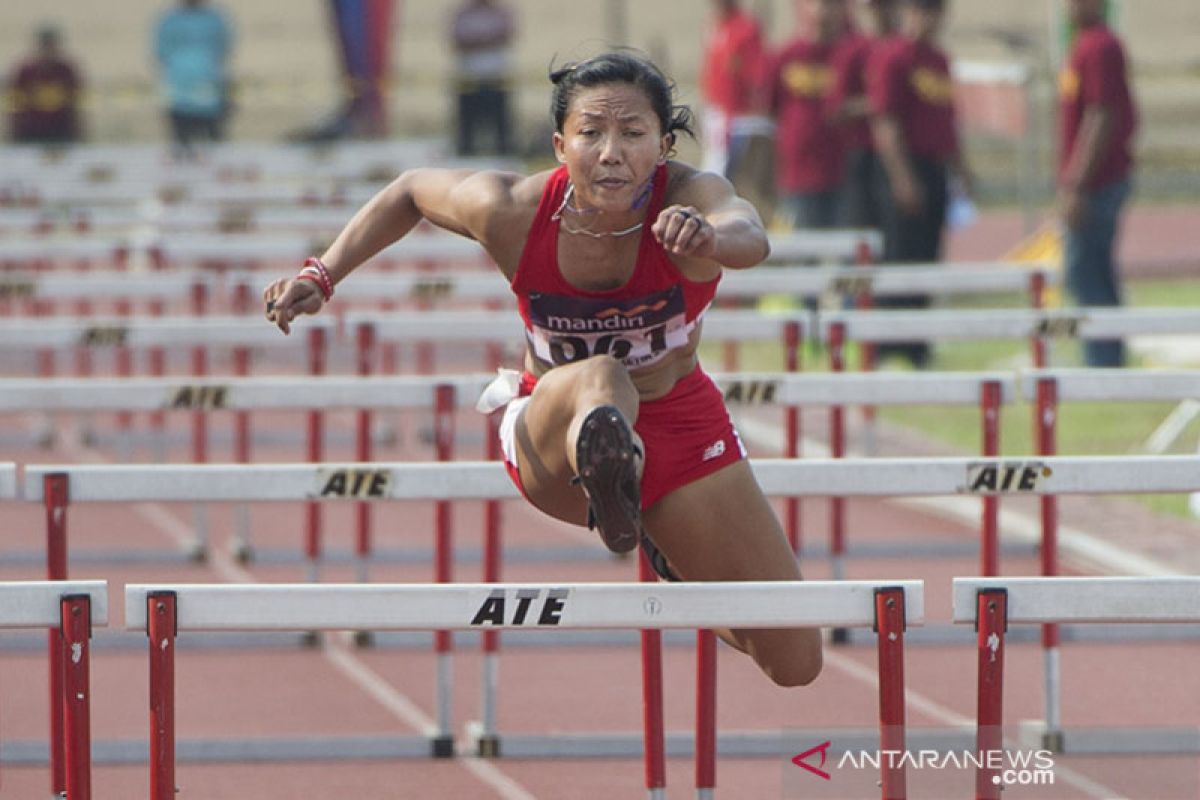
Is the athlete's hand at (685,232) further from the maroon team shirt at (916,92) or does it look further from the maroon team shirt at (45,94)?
the maroon team shirt at (45,94)

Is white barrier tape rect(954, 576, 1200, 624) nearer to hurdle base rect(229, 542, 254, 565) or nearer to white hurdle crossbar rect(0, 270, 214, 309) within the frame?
hurdle base rect(229, 542, 254, 565)

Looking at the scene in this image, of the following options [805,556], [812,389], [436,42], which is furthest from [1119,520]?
[436,42]

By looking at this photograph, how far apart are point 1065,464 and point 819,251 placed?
247 inches

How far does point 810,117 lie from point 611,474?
10.8 metres

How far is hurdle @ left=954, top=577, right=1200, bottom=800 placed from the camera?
4.92 meters

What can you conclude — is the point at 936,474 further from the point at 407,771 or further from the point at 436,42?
the point at 436,42

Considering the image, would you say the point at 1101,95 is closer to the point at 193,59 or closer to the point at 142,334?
the point at 142,334

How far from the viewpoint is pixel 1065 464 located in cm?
620

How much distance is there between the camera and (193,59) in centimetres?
2394

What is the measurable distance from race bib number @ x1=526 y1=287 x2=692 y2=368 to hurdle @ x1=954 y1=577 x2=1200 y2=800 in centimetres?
124

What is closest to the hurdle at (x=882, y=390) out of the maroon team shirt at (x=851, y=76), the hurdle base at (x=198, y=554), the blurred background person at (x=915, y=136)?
the hurdle base at (x=198, y=554)


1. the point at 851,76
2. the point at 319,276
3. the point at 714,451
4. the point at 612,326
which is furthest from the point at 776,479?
the point at 851,76

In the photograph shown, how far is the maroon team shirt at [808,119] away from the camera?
52.1 ft

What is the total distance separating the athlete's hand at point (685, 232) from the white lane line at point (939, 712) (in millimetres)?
1297
